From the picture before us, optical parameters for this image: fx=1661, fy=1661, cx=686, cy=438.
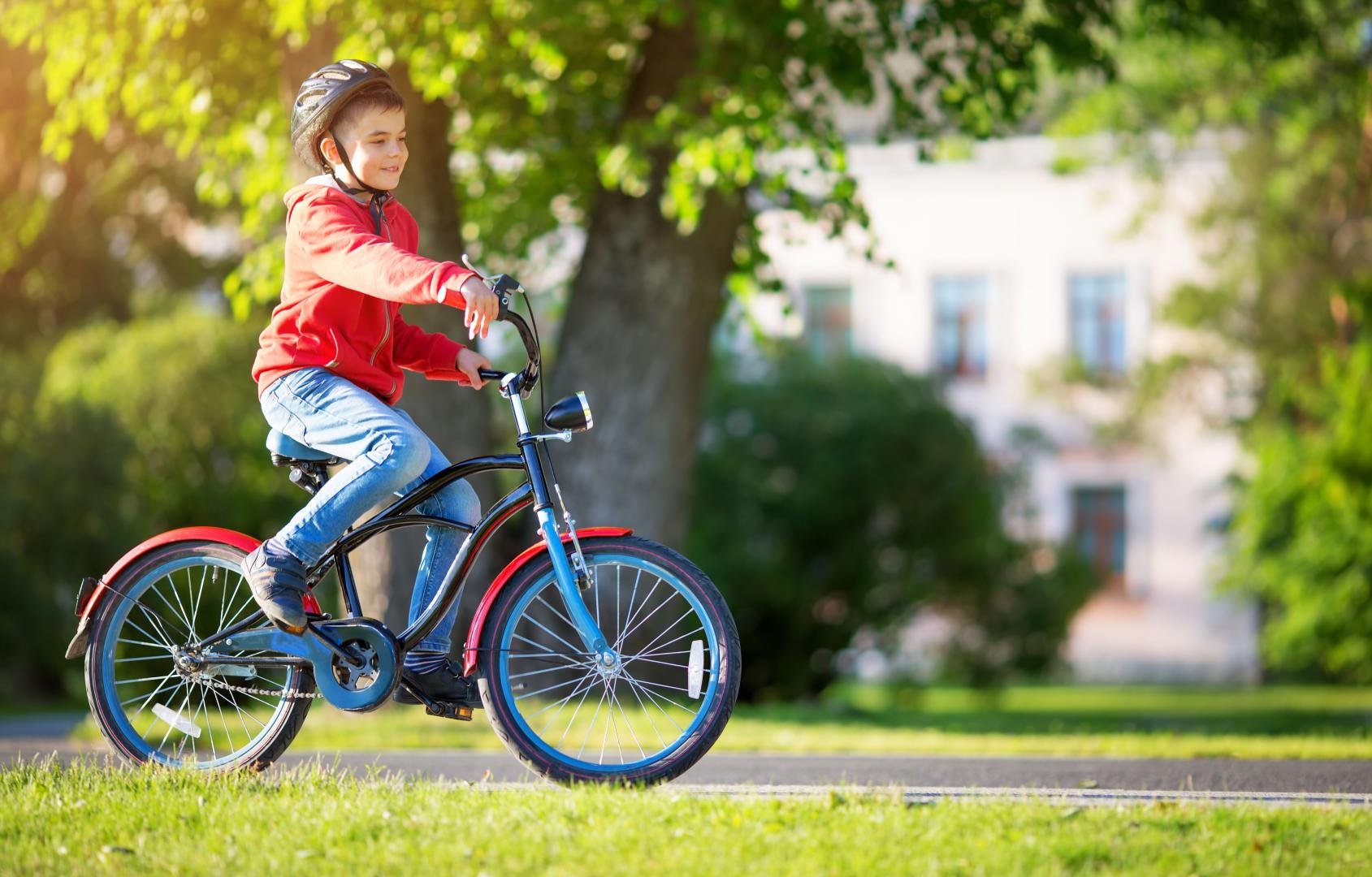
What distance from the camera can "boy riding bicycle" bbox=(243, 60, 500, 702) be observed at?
188 inches

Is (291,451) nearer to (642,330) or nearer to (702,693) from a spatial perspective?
(702,693)

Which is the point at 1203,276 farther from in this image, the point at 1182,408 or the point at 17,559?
the point at 17,559

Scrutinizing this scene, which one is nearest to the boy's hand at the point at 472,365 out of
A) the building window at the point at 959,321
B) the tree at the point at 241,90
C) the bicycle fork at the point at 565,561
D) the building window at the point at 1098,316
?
the bicycle fork at the point at 565,561

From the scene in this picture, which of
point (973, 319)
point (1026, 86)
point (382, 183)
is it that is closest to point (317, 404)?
point (382, 183)

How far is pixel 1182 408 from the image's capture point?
27.8 meters

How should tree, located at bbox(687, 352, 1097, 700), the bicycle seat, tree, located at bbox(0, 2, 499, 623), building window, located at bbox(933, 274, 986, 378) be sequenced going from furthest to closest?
building window, located at bbox(933, 274, 986, 378) < tree, located at bbox(687, 352, 1097, 700) < tree, located at bbox(0, 2, 499, 623) < the bicycle seat

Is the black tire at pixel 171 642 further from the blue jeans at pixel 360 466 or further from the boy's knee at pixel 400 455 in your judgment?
the boy's knee at pixel 400 455

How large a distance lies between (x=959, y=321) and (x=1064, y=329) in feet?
7.01

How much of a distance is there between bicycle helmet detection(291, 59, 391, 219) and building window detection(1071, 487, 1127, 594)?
95.4 ft

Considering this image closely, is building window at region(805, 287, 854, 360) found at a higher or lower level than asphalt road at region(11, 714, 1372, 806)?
higher

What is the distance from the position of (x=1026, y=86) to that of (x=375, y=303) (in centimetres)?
734

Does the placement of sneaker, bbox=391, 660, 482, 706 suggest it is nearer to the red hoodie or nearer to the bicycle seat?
the bicycle seat

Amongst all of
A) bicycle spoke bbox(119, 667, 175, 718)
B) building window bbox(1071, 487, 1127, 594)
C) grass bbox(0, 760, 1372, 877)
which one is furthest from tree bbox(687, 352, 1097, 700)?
grass bbox(0, 760, 1372, 877)

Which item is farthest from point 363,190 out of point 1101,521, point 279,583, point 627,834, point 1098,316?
point 1101,521
